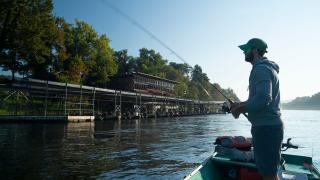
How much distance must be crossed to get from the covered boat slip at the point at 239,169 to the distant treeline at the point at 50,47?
2481 mm

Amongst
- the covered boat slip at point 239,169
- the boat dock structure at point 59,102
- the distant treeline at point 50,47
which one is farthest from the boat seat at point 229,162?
the boat dock structure at point 59,102

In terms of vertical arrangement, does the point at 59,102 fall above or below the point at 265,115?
above

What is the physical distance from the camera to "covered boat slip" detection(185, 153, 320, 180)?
6.65 meters

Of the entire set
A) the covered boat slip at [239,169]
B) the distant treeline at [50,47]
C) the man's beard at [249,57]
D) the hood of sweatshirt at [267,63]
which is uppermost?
the distant treeline at [50,47]

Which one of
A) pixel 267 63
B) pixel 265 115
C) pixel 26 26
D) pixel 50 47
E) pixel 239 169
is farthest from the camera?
pixel 50 47

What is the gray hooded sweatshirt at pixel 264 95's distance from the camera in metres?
4.16

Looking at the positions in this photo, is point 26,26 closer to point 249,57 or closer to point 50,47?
point 50,47

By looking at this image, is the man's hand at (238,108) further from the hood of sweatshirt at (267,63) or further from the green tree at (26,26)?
the green tree at (26,26)

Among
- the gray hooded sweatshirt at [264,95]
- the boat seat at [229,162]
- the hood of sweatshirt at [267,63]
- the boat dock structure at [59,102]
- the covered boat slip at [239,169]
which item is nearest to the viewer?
the gray hooded sweatshirt at [264,95]

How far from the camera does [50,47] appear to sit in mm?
54000

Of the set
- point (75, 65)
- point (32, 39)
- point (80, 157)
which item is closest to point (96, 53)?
point (75, 65)

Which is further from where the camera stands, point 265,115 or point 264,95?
point 265,115

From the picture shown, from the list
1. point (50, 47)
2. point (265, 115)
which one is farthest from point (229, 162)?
point (50, 47)

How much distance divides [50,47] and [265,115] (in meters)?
54.6
